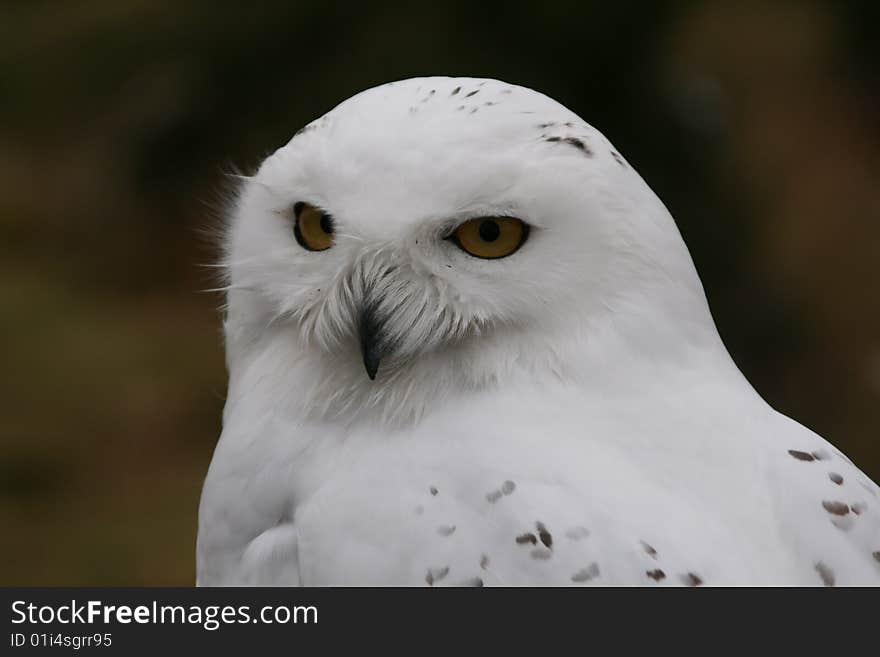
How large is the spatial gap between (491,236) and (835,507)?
0.59 metres

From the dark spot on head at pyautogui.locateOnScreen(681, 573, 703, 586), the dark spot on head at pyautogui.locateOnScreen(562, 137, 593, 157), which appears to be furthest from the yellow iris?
the dark spot on head at pyautogui.locateOnScreen(681, 573, 703, 586)

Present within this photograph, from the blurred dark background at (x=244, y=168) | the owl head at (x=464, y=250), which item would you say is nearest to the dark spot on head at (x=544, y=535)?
the owl head at (x=464, y=250)

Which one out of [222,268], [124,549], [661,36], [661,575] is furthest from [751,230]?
[661,575]

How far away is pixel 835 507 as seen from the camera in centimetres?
160

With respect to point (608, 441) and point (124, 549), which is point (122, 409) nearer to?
point (124, 549)

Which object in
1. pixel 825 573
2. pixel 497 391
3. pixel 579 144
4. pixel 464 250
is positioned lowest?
pixel 825 573

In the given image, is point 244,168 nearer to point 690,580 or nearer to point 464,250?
point 464,250

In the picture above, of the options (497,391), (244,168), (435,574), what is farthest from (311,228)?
(244,168)

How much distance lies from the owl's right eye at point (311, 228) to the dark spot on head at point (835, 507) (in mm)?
765

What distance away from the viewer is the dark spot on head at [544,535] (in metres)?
1.48

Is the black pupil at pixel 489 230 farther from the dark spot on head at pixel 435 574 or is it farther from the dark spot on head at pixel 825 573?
the dark spot on head at pixel 825 573

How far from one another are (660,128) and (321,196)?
3018mm

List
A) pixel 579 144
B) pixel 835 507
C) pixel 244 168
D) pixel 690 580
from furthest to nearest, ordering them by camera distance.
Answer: pixel 244 168 → pixel 579 144 → pixel 835 507 → pixel 690 580

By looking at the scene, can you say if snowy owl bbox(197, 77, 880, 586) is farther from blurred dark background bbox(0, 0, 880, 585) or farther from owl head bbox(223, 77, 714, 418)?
blurred dark background bbox(0, 0, 880, 585)
